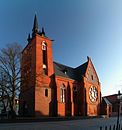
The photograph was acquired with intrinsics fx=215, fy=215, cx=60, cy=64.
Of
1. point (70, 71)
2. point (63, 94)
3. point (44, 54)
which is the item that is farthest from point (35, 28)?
point (63, 94)

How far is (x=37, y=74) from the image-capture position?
41.2 metres

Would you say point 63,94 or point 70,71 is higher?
point 70,71

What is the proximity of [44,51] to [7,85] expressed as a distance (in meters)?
14.0

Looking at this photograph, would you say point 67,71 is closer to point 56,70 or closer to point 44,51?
point 56,70

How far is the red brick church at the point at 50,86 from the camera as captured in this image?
40844mm

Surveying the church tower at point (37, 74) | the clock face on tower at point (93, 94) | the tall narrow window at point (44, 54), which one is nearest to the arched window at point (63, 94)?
the church tower at point (37, 74)

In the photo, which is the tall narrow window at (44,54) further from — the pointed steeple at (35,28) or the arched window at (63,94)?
the arched window at (63,94)

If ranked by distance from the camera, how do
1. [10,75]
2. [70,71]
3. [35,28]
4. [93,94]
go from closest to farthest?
[10,75] → [35,28] → [93,94] → [70,71]

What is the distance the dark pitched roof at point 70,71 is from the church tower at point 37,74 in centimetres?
392

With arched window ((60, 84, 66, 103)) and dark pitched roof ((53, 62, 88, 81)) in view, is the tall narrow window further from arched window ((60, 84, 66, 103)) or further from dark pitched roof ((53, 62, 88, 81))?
arched window ((60, 84, 66, 103))

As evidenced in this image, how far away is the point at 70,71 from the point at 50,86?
38.3 feet

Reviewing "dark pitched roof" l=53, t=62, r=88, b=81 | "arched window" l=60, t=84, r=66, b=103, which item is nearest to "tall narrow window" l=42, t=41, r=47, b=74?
"dark pitched roof" l=53, t=62, r=88, b=81

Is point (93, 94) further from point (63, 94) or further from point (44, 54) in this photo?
point (44, 54)

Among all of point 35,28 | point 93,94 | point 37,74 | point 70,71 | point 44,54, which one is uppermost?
point 35,28
